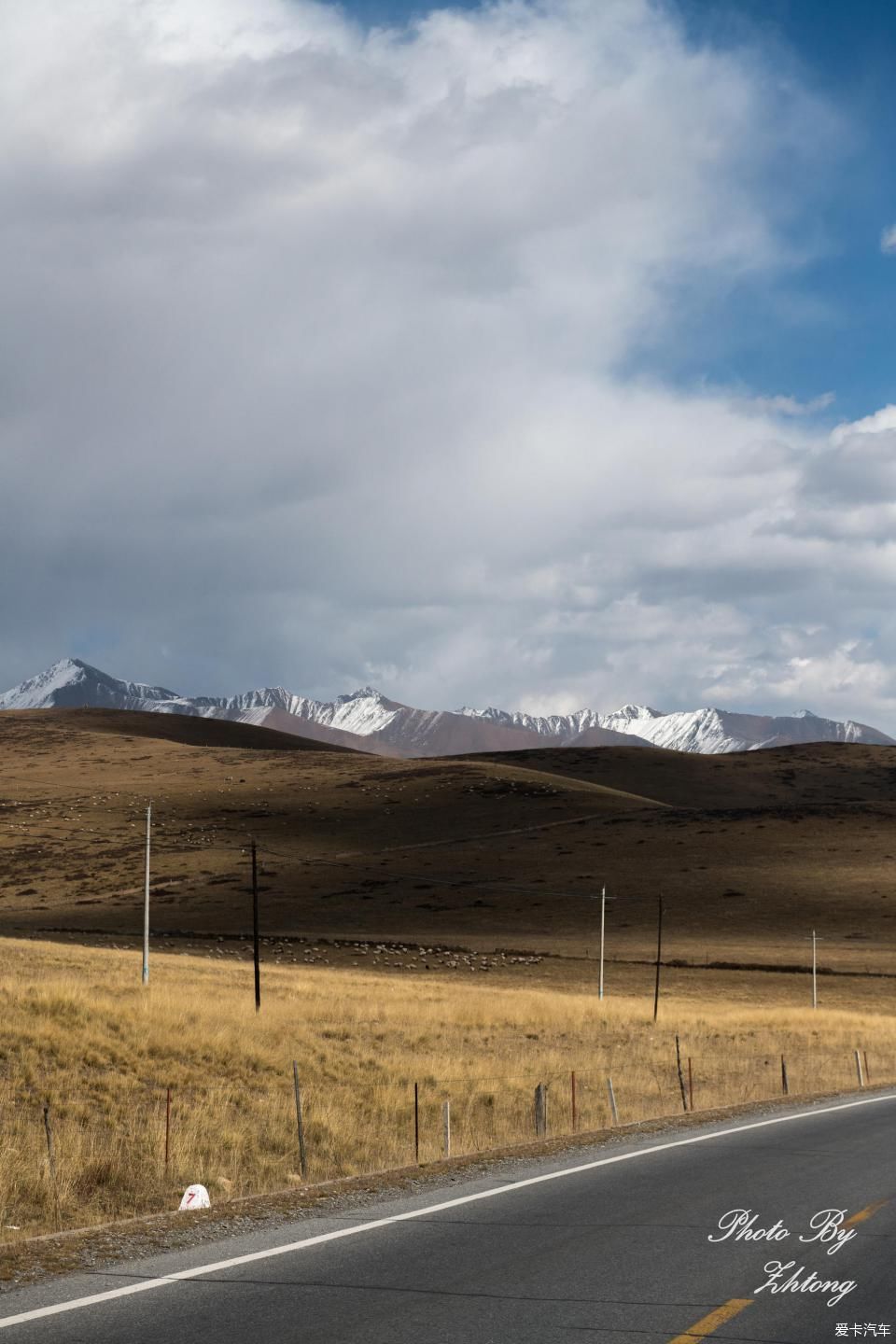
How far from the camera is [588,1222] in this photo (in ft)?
43.1

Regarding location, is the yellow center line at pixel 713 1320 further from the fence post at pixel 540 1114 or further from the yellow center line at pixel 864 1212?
the fence post at pixel 540 1114

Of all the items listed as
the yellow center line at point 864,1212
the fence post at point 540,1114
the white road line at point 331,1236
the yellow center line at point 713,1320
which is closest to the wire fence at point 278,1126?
the fence post at point 540,1114

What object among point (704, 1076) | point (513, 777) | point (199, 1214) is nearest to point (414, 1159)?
point (199, 1214)

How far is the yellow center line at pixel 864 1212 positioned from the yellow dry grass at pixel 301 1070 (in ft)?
23.6

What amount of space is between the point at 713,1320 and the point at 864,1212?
5.24 m

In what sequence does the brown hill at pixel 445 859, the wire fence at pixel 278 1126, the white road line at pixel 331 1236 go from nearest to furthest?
the white road line at pixel 331 1236
the wire fence at pixel 278 1126
the brown hill at pixel 445 859

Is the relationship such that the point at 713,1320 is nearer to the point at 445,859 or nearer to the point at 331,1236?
the point at 331,1236

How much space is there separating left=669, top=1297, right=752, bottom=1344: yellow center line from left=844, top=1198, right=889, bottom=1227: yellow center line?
3717 millimetres

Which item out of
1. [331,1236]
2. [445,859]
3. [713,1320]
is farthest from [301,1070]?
[445,859]

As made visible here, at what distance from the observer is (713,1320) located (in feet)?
30.8

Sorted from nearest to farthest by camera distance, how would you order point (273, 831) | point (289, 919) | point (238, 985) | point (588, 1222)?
point (588, 1222), point (238, 985), point (289, 919), point (273, 831)

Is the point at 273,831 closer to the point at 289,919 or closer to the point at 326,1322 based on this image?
the point at 289,919

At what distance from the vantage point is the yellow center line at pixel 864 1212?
1331cm

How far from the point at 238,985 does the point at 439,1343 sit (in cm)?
4382
